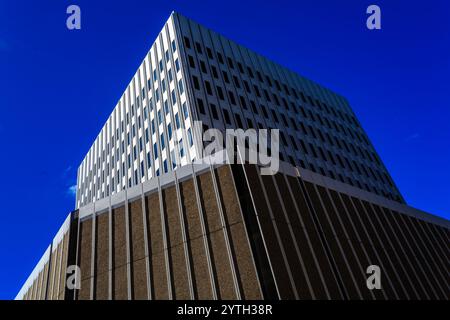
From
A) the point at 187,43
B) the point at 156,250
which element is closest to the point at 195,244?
the point at 156,250

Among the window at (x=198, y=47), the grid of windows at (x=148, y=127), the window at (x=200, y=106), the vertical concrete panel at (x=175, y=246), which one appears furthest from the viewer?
the window at (x=198, y=47)

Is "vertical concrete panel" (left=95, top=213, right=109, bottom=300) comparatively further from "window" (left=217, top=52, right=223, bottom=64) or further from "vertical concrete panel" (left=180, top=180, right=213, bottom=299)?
"window" (left=217, top=52, right=223, bottom=64)

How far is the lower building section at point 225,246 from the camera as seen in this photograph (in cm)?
1889

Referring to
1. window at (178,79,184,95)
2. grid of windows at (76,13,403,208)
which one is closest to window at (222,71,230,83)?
grid of windows at (76,13,403,208)

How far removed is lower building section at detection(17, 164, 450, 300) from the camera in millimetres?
18891

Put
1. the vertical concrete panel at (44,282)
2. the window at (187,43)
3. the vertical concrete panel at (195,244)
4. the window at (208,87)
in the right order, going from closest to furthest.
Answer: the vertical concrete panel at (195,244)
the vertical concrete panel at (44,282)
the window at (208,87)
the window at (187,43)

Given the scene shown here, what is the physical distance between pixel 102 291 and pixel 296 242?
428 inches

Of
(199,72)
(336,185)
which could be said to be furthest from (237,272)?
(199,72)

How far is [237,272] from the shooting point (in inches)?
731

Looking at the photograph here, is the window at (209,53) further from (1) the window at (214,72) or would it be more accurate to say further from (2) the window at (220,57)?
(1) the window at (214,72)

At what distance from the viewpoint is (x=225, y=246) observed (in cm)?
1947

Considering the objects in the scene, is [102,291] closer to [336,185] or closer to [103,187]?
[336,185]

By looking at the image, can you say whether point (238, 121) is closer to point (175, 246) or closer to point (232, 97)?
point (232, 97)

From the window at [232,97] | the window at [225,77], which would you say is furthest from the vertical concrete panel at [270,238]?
the window at [225,77]
